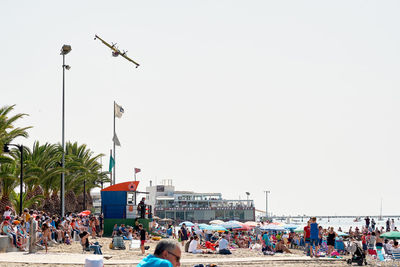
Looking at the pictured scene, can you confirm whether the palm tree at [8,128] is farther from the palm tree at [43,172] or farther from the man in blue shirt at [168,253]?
the man in blue shirt at [168,253]

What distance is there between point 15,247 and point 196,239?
302 inches

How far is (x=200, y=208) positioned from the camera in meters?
112

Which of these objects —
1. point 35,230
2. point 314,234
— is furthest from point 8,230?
point 314,234

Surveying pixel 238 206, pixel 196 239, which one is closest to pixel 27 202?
pixel 196 239

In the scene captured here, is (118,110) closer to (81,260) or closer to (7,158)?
(7,158)

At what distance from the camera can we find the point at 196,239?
24406 mm

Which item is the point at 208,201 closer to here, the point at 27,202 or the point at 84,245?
the point at 27,202

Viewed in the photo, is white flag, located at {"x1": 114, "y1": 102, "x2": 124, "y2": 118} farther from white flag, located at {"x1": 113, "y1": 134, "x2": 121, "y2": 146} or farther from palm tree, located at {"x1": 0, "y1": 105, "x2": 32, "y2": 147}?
palm tree, located at {"x1": 0, "y1": 105, "x2": 32, "y2": 147}

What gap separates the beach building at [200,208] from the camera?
361 feet

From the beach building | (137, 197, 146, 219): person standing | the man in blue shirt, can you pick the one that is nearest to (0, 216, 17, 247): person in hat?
(137, 197, 146, 219): person standing

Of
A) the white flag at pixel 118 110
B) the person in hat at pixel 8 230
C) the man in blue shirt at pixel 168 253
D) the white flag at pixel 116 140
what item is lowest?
the person in hat at pixel 8 230

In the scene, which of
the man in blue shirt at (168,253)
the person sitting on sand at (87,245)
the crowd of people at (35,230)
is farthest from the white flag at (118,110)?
the man in blue shirt at (168,253)

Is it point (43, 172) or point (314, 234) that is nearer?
point (314, 234)

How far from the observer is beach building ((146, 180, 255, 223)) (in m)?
110
